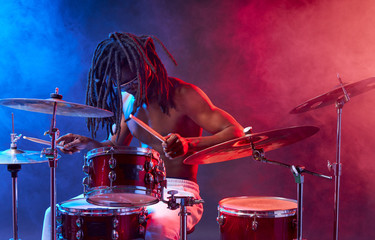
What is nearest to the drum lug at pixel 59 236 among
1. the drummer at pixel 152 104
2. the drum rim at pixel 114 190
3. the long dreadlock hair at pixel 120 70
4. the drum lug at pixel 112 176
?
the drummer at pixel 152 104

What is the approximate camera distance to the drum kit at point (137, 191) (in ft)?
6.63

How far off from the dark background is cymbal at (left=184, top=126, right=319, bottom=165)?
5.39 ft

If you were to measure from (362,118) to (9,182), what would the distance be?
→ 375cm

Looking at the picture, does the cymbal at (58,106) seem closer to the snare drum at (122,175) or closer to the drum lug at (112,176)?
the snare drum at (122,175)

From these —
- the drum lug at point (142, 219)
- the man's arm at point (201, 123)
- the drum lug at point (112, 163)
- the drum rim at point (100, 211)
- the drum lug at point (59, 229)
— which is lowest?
the drum lug at point (59, 229)

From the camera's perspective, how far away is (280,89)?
3.92m

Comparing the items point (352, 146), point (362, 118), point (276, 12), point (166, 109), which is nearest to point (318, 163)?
point (352, 146)

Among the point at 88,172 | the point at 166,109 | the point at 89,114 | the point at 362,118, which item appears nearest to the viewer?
the point at 88,172

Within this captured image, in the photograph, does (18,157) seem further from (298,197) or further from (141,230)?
(298,197)

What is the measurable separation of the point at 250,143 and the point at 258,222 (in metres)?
0.47

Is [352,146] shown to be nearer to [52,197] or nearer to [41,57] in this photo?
[52,197]

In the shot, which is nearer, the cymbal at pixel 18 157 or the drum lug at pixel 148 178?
the drum lug at pixel 148 178

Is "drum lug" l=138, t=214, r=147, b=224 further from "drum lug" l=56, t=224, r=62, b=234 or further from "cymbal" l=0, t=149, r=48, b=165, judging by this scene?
"cymbal" l=0, t=149, r=48, b=165

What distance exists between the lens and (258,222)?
219 cm
